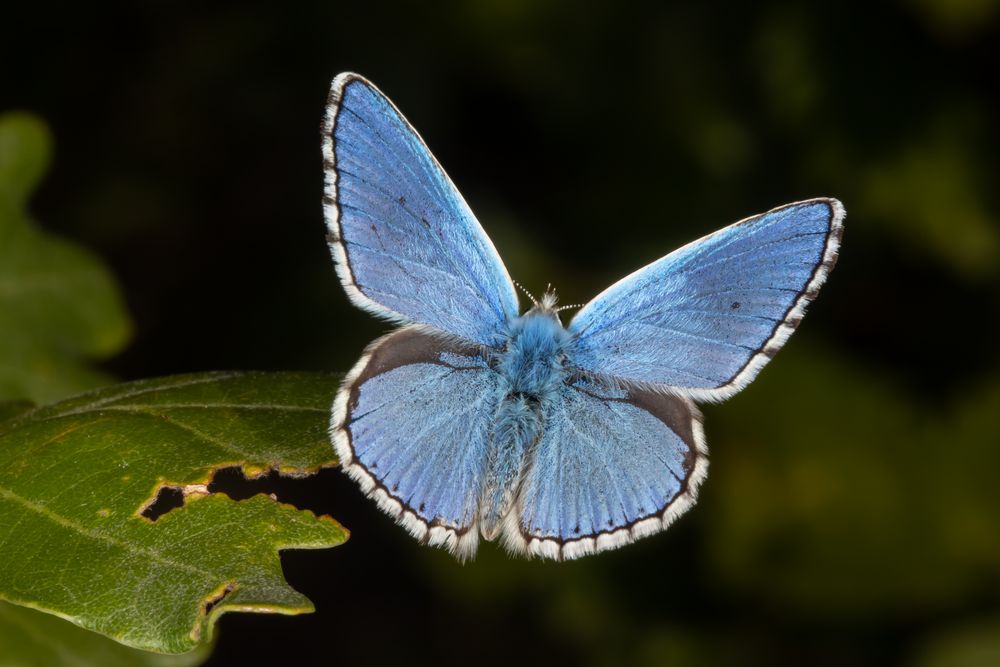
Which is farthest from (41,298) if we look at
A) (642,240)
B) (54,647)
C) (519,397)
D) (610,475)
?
(642,240)

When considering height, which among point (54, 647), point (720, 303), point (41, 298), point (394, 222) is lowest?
point (54, 647)

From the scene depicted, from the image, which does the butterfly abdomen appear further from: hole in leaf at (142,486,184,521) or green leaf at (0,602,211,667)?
green leaf at (0,602,211,667)

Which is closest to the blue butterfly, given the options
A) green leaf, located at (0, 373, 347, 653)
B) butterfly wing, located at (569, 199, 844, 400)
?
butterfly wing, located at (569, 199, 844, 400)

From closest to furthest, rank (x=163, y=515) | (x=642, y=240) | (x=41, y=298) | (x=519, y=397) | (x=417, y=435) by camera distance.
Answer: (x=163, y=515) < (x=417, y=435) < (x=519, y=397) < (x=41, y=298) < (x=642, y=240)

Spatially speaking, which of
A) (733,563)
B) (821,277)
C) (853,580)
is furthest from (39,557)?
(853,580)

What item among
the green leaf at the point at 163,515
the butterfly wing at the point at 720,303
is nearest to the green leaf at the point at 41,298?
the green leaf at the point at 163,515

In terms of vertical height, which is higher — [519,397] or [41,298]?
[519,397]

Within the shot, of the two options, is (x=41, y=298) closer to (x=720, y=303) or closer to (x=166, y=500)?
(x=166, y=500)
